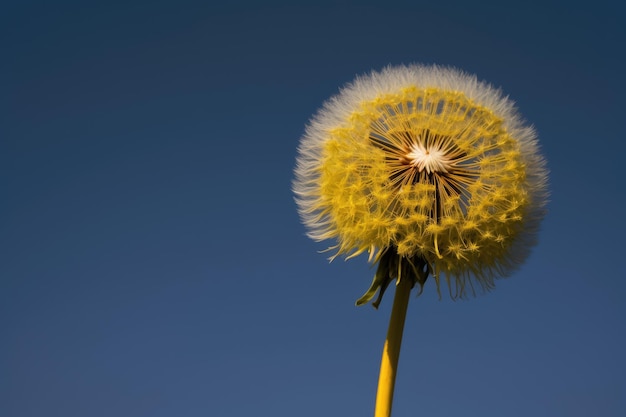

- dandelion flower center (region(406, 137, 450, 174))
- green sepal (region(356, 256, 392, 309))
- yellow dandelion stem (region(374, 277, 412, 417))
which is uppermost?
dandelion flower center (region(406, 137, 450, 174))

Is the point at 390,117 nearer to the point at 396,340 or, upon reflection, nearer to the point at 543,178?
the point at 543,178

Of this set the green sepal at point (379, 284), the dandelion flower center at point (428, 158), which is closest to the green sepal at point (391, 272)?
the green sepal at point (379, 284)

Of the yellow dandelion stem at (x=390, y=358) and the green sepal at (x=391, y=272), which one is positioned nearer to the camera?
the yellow dandelion stem at (x=390, y=358)

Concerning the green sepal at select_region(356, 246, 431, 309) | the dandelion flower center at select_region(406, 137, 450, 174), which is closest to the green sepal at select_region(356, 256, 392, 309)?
the green sepal at select_region(356, 246, 431, 309)

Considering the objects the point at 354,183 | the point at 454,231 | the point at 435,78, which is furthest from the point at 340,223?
the point at 435,78

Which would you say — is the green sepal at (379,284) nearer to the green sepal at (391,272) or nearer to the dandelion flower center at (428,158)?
the green sepal at (391,272)

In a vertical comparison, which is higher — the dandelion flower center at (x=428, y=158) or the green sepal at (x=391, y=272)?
the dandelion flower center at (x=428, y=158)

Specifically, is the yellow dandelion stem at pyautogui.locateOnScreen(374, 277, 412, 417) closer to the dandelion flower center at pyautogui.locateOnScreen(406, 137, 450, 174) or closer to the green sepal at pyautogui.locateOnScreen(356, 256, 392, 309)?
the green sepal at pyautogui.locateOnScreen(356, 256, 392, 309)
